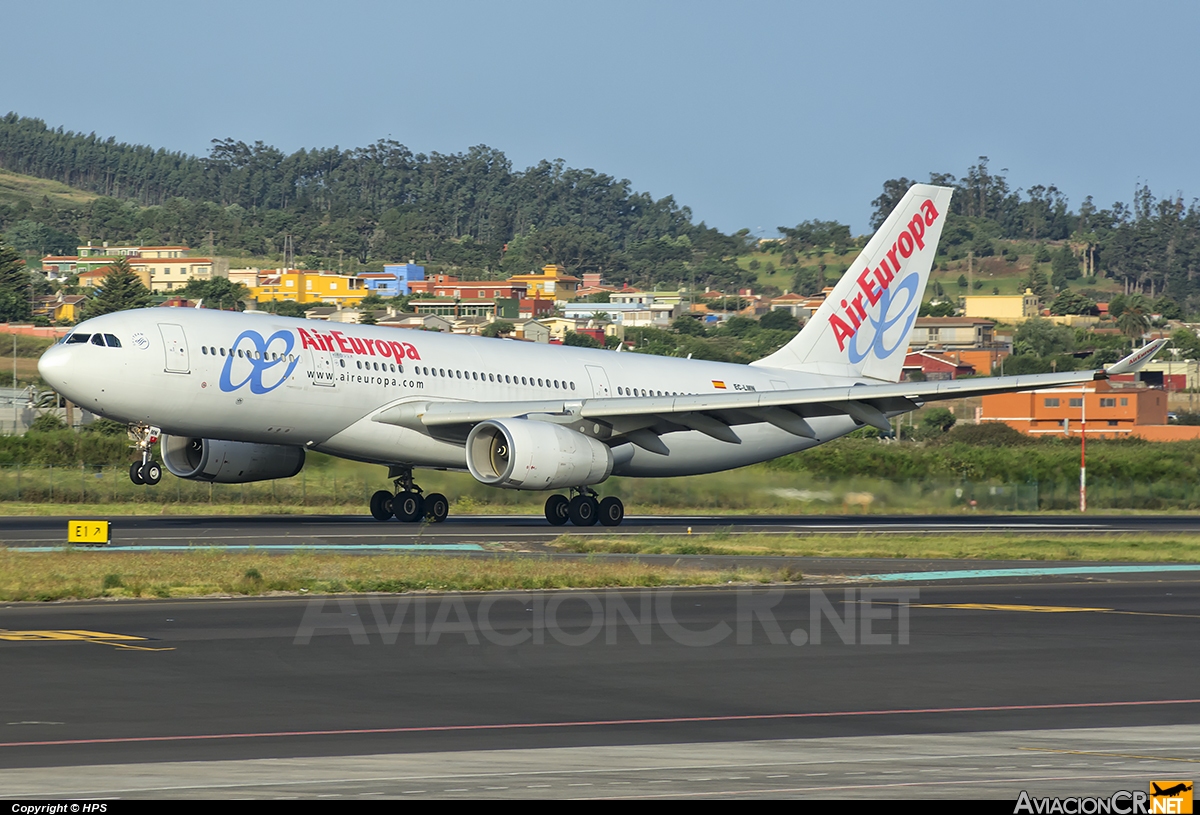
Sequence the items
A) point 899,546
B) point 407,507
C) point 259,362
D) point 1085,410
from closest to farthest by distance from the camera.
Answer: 1. point 899,546
2. point 259,362
3. point 407,507
4. point 1085,410

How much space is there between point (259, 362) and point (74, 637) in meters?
16.4

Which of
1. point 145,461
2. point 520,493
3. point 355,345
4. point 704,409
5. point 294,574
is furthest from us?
point 520,493

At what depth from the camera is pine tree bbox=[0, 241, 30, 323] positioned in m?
137

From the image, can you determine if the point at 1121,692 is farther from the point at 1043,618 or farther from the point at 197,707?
the point at 197,707

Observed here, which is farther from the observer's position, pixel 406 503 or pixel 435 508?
pixel 435 508

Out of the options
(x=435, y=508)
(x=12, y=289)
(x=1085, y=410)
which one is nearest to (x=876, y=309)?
(x=435, y=508)

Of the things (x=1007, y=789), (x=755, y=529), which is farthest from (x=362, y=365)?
(x=1007, y=789)

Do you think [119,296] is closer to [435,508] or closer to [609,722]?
[435,508]

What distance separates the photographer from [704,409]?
36.7 m

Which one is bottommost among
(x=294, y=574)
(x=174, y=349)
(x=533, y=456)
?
(x=294, y=574)

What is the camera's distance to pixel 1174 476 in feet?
197

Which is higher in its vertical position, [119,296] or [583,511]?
[119,296]

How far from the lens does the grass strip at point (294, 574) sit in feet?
72.8

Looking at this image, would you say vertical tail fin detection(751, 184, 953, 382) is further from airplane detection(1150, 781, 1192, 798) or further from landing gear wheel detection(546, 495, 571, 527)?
airplane detection(1150, 781, 1192, 798)
